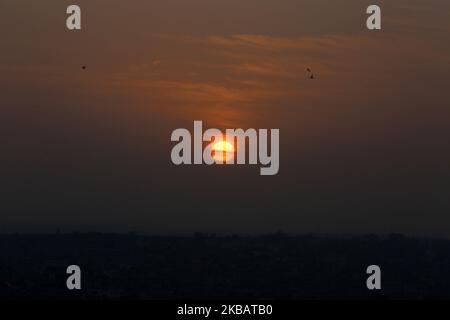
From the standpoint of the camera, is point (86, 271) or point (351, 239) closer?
point (351, 239)

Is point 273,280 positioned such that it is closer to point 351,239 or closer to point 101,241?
point 351,239

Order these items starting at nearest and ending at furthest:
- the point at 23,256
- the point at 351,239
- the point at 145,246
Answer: the point at 351,239 < the point at 23,256 < the point at 145,246
